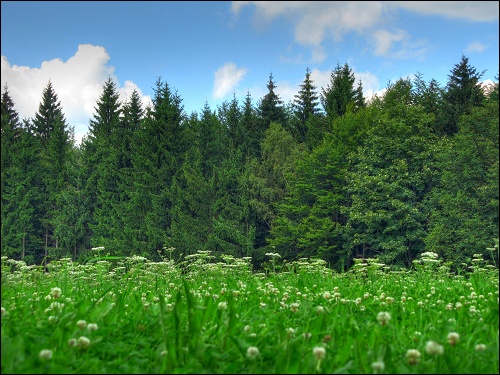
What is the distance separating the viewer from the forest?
22.4 m

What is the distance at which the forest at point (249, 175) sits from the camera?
73.5ft

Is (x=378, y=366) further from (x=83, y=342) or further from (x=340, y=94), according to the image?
(x=340, y=94)

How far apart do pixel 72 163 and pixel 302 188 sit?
1715 cm

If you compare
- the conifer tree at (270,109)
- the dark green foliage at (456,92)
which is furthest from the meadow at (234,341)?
the conifer tree at (270,109)

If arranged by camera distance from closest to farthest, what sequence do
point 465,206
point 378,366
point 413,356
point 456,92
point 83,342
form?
point 378,366 → point 413,356 → point 83,342 → point 465,206 → point 456,92

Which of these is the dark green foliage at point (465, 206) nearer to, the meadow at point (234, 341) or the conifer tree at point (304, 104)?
the meadow at point (234, 341)

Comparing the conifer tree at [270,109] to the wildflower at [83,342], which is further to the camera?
the conifer tree at [270,109]

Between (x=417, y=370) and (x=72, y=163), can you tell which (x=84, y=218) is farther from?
(x=417, y=370)

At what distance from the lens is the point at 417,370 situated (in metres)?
1.74

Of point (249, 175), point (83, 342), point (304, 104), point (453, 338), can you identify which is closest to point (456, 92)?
point (304, 104)

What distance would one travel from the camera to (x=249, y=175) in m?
29.4

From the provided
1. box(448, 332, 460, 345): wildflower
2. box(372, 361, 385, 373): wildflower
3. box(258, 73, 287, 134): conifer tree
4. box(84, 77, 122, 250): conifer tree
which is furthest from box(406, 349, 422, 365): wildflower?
box(258, 73, 287, 134): conifer tree

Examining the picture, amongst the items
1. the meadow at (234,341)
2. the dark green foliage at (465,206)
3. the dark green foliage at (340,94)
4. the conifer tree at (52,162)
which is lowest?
the meadow at (234,341)

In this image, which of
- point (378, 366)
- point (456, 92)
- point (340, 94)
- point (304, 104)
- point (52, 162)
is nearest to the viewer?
point (378, 366)
